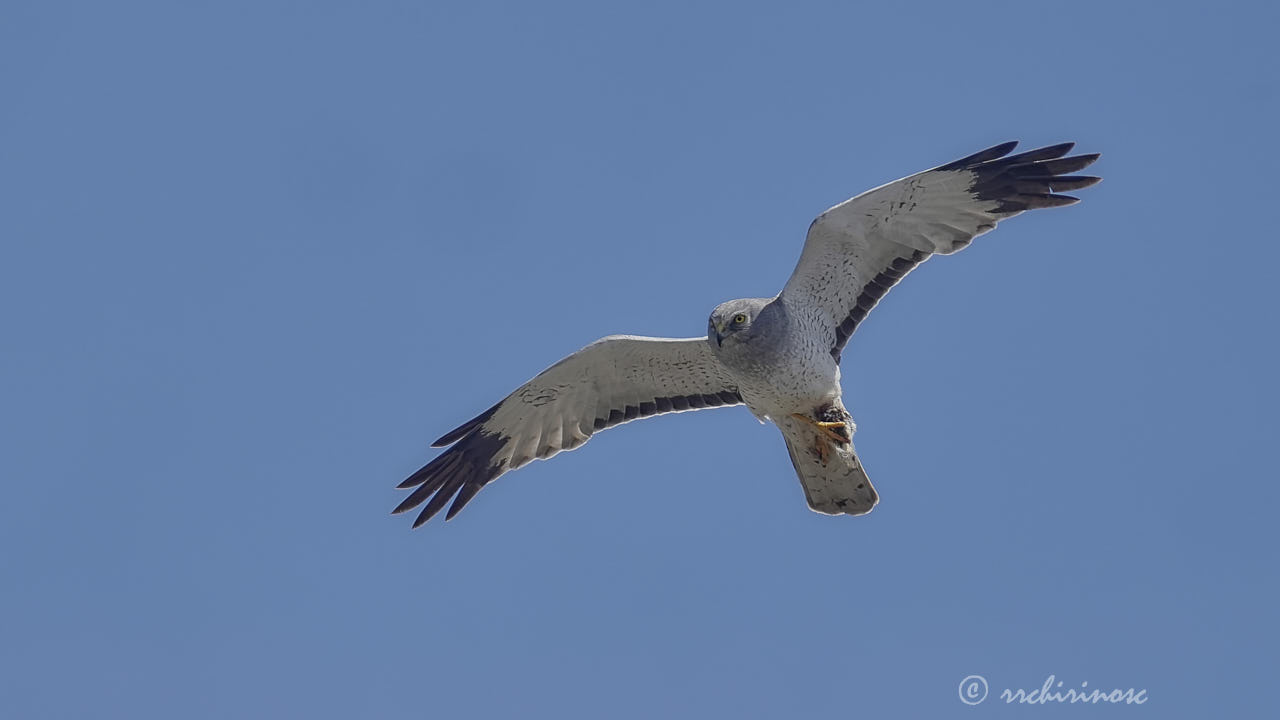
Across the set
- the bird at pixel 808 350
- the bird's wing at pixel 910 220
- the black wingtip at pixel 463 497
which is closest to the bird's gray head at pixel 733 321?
the bird at pixel 808 350

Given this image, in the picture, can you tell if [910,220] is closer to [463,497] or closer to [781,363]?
[781,363]

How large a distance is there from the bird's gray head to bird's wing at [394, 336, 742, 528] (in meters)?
1.21

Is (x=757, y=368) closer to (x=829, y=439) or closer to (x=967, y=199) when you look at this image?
(x=829, y=439)

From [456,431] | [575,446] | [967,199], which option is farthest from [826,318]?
[456,431]

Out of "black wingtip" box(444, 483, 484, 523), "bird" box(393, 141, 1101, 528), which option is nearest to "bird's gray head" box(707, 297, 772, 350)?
"bird" box(393, 141, 1101, 528)

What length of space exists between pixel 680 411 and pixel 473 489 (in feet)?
7.00

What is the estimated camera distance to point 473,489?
46.0 ft

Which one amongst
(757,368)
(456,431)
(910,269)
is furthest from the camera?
(456,431)

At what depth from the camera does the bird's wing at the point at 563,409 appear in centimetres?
1347

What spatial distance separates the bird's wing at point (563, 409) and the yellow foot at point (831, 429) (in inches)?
43.5

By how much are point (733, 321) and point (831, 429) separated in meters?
1.42

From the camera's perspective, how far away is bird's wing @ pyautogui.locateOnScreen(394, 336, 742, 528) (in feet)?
44.2

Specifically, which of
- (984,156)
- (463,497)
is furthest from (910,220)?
(463,497)

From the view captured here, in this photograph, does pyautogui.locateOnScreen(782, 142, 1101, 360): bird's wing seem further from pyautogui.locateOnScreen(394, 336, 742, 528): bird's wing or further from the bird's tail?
pyautogui.locateOnScreen(394, 336, 742, 528): bird's wing
